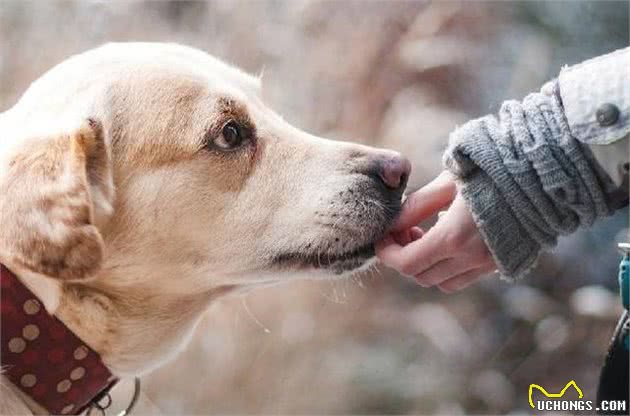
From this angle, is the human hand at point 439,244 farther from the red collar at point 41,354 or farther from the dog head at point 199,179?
the red collar at point 41,354

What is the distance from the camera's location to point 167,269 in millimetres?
1090

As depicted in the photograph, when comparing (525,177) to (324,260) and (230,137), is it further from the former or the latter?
(230,137)

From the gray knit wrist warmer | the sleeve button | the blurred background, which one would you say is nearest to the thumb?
the gray knit wrist warmer

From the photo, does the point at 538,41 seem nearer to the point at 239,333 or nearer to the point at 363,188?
the point at 363,188

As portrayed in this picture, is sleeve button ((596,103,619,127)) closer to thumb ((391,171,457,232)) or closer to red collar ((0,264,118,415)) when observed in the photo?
thumb ((391,171,457,232))

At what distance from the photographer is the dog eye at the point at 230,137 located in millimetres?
1105

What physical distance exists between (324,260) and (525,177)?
30 cm

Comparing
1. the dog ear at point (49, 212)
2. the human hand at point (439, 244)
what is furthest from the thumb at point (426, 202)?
the dog ear at point (49, 212)

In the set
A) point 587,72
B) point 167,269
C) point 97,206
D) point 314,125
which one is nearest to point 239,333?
point 314,125

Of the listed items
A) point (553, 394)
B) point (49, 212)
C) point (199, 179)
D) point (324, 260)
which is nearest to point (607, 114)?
point (324, 260)

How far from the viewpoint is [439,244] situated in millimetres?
1052

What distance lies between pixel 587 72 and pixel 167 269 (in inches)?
24.6

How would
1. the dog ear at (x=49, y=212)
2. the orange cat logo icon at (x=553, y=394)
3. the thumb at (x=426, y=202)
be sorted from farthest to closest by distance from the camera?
the orange cat logo icon at (x=553, y=394) → the thumb at (x=426, y=202) → the dog ear at (x=49, y=212)

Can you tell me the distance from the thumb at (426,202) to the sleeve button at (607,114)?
0.24m
